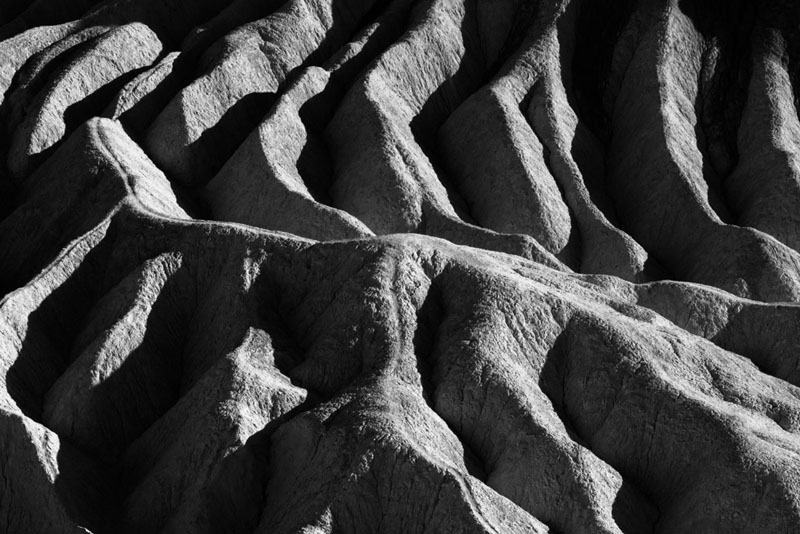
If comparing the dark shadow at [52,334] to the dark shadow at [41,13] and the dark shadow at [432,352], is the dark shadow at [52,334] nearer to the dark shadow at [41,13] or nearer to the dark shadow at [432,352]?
the dark shadow at [432,352]

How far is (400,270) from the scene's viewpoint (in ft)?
124

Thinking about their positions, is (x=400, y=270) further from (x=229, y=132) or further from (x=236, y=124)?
(x=236, y=124)

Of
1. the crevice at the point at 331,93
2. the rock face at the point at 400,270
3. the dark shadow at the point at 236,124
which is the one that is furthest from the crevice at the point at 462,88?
the dark shadow at the point at 236,124

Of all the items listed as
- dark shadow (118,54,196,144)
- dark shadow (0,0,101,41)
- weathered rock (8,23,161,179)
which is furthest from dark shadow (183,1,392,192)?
dark shadow (0,0,101,41)

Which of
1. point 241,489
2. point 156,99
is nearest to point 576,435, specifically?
point 241,489

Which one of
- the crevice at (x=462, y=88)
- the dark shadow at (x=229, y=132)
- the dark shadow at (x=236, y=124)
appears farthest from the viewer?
the crevice at (x=462, y=88)

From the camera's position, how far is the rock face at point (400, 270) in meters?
34.4

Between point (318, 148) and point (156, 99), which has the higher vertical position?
point (318, 148)

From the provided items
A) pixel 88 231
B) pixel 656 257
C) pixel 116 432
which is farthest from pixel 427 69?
pixel 116 432

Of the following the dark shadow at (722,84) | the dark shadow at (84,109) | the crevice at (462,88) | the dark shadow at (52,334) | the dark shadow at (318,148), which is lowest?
the dark shadow at (52,334)

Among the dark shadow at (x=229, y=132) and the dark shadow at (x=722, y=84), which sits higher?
the dark shadow at (x=722, y=84)

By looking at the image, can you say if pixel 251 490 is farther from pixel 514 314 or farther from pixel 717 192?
pixel 717 192

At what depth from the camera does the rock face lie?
3438 cm

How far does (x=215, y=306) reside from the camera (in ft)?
128
